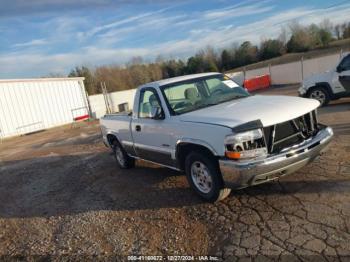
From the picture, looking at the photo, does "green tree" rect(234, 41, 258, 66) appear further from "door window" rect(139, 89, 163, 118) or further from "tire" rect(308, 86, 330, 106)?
"door window" rect(139, 89, 163, 118)

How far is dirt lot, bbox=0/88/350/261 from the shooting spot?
3805 mm

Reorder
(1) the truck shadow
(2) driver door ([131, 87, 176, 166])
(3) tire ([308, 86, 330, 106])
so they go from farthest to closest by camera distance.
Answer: (3) tire ([308, 86, 330, 106]) → (2) driver door ([131, 87, 176, 166]) → (1) the truck shadow

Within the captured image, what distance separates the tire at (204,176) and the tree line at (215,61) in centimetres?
5363

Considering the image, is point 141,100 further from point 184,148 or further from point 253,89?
point 253,89

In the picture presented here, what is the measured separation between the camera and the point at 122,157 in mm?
7754

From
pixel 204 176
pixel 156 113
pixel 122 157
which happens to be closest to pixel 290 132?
pixel 204 176

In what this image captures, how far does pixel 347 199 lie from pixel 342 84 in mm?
7792

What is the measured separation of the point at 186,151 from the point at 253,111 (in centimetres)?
123

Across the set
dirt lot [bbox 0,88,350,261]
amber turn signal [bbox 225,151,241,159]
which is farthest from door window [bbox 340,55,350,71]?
amber turn signal [bbox 225,151,241,159]

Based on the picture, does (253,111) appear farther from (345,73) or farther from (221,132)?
(345,73)

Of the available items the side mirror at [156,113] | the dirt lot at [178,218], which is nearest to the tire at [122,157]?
the dirt lot at [178,218]

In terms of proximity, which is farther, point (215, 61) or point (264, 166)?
point (215, 61)

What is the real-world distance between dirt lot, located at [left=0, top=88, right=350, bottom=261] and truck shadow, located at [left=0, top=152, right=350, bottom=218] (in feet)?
0.07

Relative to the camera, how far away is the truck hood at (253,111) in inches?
174
